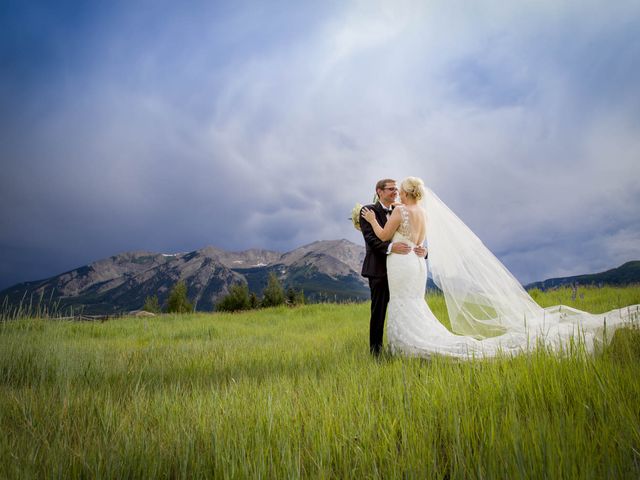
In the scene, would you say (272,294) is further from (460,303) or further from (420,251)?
(420,251)

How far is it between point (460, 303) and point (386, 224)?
2.15 m

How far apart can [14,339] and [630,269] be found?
278 m

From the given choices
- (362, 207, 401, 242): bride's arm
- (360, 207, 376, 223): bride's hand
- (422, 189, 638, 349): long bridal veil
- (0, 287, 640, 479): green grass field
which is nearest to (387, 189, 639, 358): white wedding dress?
(422, 189, 638, 349): long bridal veil

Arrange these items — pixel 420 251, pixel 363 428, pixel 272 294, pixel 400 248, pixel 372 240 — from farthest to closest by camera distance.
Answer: pixel 272 294
pixel 372 240
pixel 420 251
pixel 400 248
pixel 363 428

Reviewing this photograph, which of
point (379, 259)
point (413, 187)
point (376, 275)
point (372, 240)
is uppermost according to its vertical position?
point (413, 187)

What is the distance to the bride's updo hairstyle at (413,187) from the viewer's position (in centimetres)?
609

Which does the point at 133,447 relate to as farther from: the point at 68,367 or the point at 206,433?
the point at 68,367

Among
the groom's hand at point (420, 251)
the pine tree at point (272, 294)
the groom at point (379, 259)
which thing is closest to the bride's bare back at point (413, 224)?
the groom's hand at point (420, 251)

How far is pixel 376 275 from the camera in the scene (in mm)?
6230

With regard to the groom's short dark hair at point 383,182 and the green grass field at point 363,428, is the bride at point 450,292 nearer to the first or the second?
the groom's short dark hair at point 383,182

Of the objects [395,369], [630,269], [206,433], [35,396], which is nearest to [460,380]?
[395,369]

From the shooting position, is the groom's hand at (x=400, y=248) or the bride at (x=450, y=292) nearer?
the bride at (x=450, y=292)

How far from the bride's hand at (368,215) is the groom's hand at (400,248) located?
0.63 meters

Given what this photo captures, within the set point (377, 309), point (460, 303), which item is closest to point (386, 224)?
point (377, 309)
